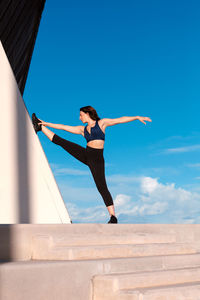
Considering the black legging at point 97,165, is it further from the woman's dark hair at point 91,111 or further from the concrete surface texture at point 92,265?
the concrete surface texture at point 92,265

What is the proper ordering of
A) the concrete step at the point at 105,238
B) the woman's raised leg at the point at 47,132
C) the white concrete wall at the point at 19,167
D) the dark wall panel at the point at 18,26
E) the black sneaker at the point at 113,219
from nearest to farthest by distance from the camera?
the concrete step at the point at 105,238, the white concrete wall at the point at 19,167, the black sneaker at the point at 113,219, the woman's raised leg at the point at 47,132, the dark wall panel at the point at 18,26

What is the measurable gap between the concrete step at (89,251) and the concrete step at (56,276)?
0.77ft

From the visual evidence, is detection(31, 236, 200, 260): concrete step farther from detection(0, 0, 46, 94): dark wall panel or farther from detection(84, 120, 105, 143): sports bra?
detection(0, 0, 46, 94): dark wall panel

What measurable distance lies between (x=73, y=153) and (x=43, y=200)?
1064 mm

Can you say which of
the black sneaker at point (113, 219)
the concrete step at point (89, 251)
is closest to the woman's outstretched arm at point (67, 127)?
the black sneaker at point (113, 219)

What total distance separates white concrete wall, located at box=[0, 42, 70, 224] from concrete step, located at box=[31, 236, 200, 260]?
166cm

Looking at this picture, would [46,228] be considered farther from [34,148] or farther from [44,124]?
[44,124]

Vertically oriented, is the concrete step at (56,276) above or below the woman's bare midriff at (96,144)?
below

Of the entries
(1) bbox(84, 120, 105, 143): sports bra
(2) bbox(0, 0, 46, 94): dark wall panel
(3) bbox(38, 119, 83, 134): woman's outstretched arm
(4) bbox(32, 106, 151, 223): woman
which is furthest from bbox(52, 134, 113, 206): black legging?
(2) bbox(0, 0, 46, 94): dark wall panel

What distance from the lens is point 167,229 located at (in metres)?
5.85

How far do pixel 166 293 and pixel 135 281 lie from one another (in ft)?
1.06

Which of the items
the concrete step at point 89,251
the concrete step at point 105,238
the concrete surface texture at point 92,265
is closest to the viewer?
the concrete surface texture at point 92,265

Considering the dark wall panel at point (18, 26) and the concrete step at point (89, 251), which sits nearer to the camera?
the concrete step at point (89, 251)

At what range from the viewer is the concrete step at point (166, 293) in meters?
3.53
